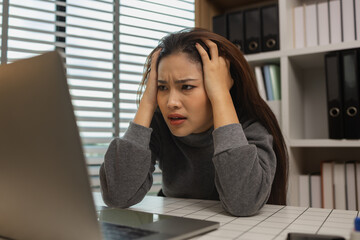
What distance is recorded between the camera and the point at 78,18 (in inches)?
66.4

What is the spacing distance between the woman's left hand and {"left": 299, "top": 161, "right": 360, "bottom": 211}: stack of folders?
83 centimetres

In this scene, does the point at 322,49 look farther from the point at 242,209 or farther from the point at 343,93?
the point at 242,209

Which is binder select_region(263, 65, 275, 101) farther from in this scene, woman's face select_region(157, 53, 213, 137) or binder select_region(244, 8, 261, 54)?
woman's face select_region(157, 53, 213, 137)

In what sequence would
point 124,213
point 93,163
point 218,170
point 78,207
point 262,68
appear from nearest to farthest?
1. point 78,207
2. point 124,213
3. point 218,170
4. point 93,163
5. point 262,68

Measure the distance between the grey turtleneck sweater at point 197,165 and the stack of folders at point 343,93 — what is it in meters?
0.65

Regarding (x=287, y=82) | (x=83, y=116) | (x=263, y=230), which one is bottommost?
(x=263, y=230)

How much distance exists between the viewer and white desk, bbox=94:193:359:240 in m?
0.58

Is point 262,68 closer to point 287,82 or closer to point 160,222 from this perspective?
point 287,82

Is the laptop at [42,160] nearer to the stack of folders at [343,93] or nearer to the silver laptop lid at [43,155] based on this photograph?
the silver laptop lid at [43,155]

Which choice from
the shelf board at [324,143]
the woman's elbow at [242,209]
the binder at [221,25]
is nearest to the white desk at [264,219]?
the woman's elbow at [242,209]

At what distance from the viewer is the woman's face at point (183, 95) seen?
941 mm

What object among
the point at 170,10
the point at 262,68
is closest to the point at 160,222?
the point at 262,68

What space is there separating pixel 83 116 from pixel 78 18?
1.62ft

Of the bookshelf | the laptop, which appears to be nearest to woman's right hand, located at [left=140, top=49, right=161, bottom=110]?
the laptop
